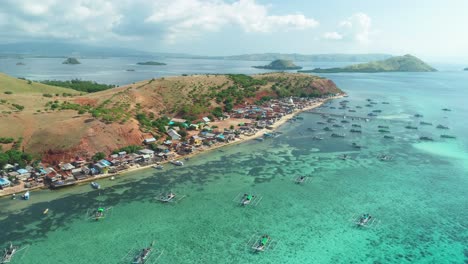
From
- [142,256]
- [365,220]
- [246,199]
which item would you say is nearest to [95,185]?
[142,256]

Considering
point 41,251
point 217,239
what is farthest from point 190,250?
point 41,251

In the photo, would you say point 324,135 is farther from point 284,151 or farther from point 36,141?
point 36,141

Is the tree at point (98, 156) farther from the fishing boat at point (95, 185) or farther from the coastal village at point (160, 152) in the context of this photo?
the fishing boat at point (95, 185)

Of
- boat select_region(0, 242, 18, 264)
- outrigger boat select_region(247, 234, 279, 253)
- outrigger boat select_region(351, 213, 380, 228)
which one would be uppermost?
outrigger boat select_region(351, 213, 380, 228)

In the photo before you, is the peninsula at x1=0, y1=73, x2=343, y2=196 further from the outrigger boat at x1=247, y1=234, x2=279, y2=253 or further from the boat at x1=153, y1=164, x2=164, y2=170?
the outrigger boat at x1=247, y1=234, x2=279, y2=253

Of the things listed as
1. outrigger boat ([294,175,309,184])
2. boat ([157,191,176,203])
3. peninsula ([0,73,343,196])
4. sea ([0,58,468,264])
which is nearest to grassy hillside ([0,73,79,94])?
peninsula ([0,73,343,196])

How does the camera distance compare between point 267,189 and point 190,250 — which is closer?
point 190,250

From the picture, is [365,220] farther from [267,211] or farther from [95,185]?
[95,185]
